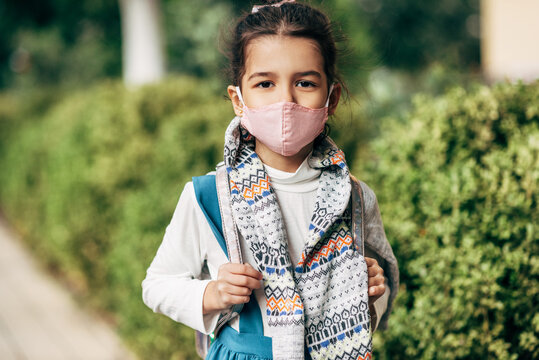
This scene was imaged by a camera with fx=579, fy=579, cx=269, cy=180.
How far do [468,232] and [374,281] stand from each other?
2.69ft

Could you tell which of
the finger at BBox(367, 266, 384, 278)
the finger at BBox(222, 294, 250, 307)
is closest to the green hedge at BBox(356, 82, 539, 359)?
the finger at BBox(367, 266, 384, 278)

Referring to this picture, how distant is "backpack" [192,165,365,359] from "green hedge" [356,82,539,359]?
766 millimetres

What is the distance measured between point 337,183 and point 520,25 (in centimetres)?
937

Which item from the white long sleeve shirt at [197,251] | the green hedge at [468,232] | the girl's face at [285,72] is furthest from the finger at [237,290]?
the green hedge at [468,232]

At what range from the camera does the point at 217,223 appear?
158cm

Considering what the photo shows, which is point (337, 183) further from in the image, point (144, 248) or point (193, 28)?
point (193, 28)

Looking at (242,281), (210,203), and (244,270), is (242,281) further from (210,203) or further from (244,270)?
(210,203)

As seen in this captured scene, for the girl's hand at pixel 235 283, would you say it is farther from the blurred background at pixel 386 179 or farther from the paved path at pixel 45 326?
the paved path at pixel 45 326

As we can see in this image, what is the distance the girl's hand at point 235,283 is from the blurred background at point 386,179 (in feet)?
2.10

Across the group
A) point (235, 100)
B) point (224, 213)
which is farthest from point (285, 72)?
point (224, 213)

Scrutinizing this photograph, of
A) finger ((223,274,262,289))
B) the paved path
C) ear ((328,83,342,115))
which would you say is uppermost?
ear ((328,83,342,115))

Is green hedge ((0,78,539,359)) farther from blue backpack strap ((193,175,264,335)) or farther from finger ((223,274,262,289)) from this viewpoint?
finger ((223,274,262,289))

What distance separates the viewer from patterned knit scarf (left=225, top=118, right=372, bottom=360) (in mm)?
1486

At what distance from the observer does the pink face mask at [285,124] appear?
1.51 meters
